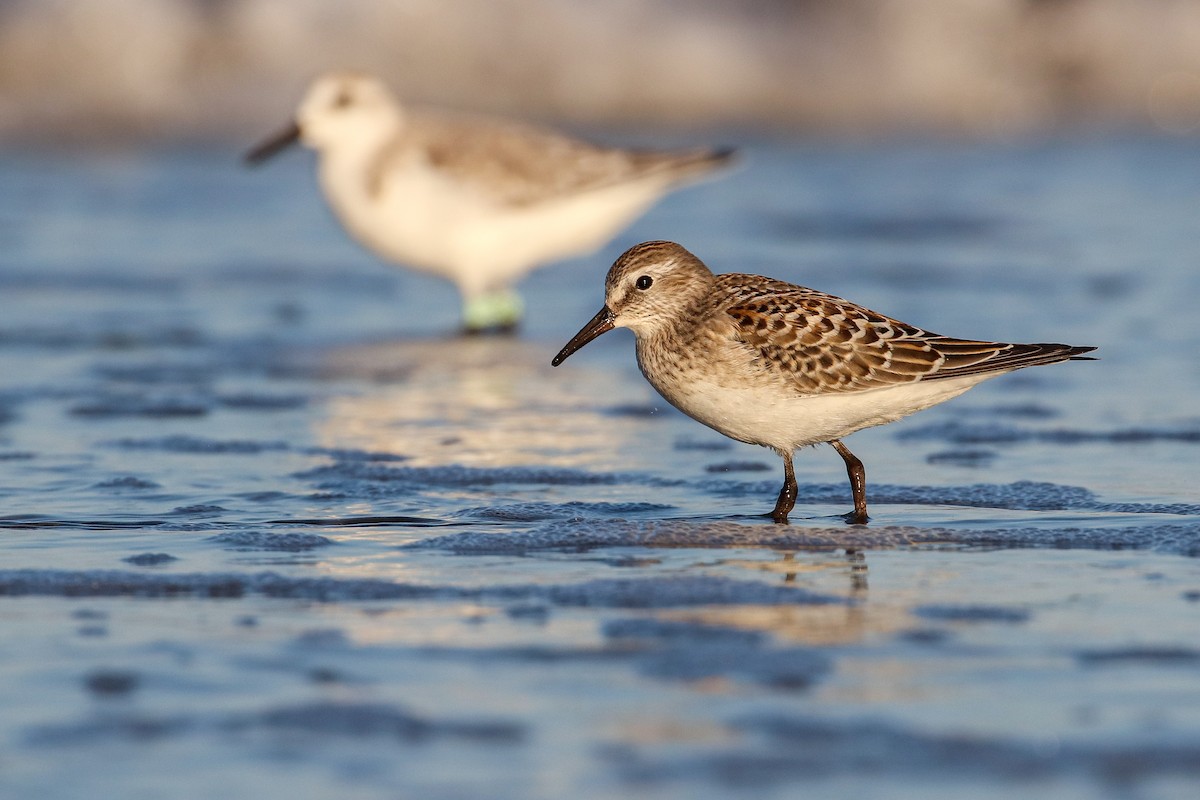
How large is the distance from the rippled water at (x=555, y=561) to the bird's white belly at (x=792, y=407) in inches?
Result: 13.6

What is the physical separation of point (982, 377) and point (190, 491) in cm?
301

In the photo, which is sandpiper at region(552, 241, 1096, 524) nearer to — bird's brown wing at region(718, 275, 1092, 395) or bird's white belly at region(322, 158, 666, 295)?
bird's brown wing at region(718, 275, 1092, 395)

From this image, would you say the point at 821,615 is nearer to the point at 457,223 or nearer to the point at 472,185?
the point at 457,223

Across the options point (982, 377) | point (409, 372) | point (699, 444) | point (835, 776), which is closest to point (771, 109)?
point (409, 372)

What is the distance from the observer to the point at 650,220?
15359 mm

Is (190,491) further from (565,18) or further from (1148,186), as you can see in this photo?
(565,18)

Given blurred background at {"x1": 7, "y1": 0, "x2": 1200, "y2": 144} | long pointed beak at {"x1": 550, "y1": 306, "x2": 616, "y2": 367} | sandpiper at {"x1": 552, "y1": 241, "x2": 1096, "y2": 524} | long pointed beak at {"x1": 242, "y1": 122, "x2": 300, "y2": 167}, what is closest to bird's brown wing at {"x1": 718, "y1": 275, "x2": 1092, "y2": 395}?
sandpiper at {"x1": 552, "y1": 241, "x2": 1096, "y2": 524}

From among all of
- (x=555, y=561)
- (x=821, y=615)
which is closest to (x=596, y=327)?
(x=555, y=561)

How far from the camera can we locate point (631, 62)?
23.1 meters

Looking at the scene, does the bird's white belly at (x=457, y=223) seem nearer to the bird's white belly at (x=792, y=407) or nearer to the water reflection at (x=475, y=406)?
the water reflection at (x=475, y=406)

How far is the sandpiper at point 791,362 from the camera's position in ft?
20.7

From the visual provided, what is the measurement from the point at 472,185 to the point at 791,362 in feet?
18.2

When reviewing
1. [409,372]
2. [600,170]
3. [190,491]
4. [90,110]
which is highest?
[90,110]

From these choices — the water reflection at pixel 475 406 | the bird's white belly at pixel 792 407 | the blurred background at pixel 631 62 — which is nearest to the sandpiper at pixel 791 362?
the bird's white belly at pixel 792 407
